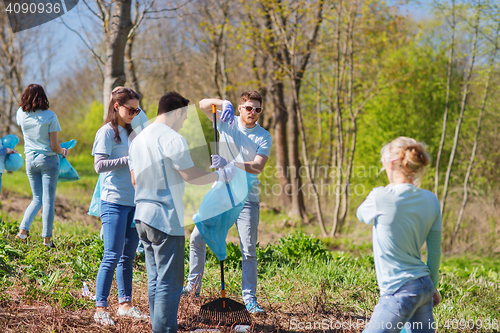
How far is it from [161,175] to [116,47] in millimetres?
3733

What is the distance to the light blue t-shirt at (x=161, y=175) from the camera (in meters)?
2.43

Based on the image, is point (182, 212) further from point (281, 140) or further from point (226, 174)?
point (281, 140)

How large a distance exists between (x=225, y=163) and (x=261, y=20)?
8.79 meters

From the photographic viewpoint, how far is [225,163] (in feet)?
9.86

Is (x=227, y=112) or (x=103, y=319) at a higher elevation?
(x=227, y=112)

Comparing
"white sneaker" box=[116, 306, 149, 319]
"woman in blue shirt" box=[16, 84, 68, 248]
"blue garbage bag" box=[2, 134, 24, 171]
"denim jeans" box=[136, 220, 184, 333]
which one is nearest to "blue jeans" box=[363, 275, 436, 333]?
"denim jeans" box=[136, 220, 184, 333]

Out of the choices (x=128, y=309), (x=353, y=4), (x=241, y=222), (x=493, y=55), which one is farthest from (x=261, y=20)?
(x=128, y=309)

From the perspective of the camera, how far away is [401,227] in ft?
7.04

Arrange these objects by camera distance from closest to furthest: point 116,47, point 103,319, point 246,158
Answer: point 103,319
point 246,158
point 116,47

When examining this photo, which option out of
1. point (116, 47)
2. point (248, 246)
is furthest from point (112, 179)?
point (116, 47)

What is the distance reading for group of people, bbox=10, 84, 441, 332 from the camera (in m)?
2.15

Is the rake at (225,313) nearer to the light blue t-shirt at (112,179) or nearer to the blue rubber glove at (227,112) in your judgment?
the light blue t-shirt at (112,179)

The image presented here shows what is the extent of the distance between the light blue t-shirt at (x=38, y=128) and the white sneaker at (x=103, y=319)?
2317mm

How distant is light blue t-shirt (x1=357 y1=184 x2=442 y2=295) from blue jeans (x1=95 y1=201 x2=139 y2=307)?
190 centimetres
